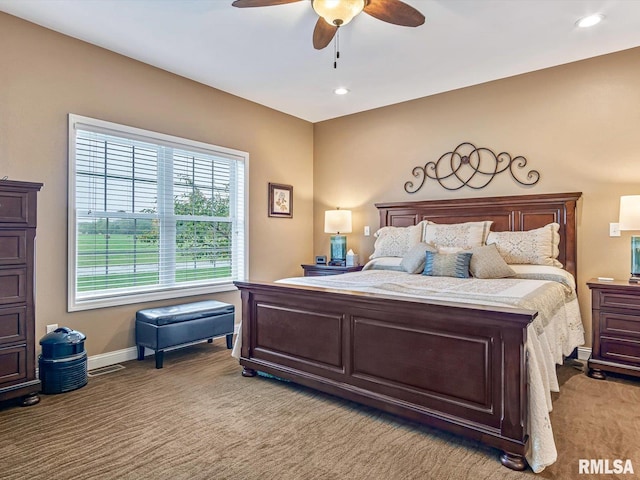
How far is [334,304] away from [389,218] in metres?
2.43

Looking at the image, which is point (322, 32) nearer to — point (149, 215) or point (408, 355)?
point (408, 355)

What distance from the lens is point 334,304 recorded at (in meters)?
2.62

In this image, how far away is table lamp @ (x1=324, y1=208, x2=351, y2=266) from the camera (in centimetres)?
493

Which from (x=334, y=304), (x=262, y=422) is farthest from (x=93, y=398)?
(x=334, y=304)

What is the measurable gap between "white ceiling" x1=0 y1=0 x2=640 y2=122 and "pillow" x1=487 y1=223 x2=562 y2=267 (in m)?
1.60

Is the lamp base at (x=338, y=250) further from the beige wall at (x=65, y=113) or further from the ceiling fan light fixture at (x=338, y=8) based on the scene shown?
the ceiling fan light fixture at (x=338, y=8)

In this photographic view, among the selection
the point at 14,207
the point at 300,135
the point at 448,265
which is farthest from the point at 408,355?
the point at 300,135

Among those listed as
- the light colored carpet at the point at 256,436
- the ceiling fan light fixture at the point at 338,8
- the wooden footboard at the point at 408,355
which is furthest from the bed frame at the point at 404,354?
the ceiling fan light fixture at the point at 338,8

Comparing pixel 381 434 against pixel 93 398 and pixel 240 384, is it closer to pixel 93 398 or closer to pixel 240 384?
pixel 240 384

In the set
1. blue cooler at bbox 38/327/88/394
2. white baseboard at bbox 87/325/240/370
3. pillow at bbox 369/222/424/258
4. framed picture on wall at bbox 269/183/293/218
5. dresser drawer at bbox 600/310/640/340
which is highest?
framed picture on wall at bbox 269/183/293/218

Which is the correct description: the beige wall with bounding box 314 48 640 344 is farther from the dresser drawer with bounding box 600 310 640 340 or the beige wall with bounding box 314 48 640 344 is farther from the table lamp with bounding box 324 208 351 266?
the dresser drawer with bounding box 600 310 640 340

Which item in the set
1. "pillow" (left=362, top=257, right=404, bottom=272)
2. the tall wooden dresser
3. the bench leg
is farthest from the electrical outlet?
the tall wooden dresser

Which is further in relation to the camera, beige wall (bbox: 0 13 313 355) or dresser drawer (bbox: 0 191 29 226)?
beige wall (bbox: 0 13 313 355)

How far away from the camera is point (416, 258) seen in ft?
12.3
